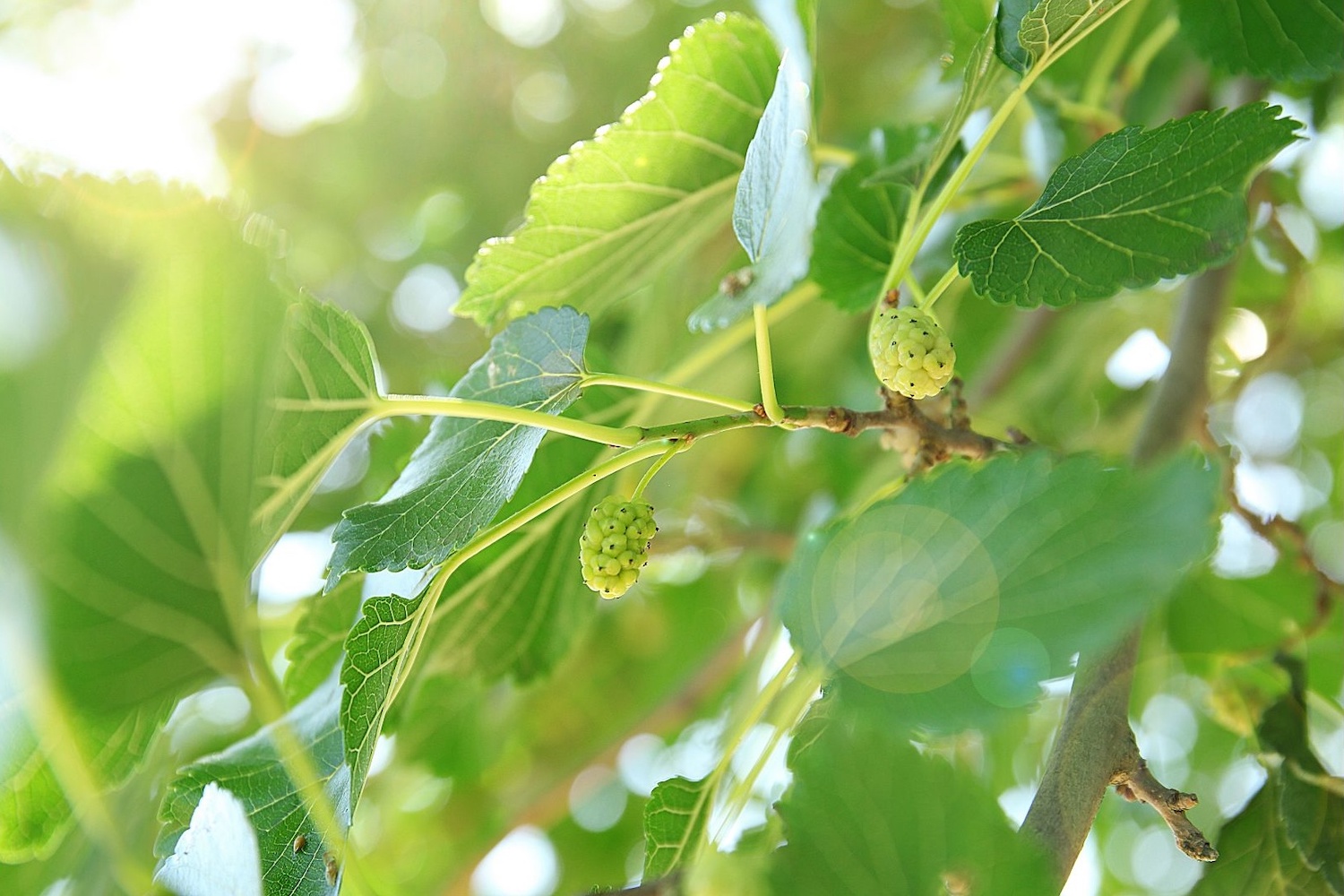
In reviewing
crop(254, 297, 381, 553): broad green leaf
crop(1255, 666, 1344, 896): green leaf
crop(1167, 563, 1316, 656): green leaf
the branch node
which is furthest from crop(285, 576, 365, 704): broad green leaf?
crop(1167, 563, 1316, 656): green leaf

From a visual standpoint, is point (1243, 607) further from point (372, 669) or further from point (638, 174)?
point (372, 669)

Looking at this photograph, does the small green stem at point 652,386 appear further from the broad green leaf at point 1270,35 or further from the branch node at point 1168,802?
the broad green leaf at point 1270,35

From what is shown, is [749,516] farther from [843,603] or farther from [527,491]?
[843,603]

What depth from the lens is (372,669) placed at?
0.50 metres

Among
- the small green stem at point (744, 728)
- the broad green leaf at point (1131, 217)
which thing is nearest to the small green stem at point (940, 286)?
the broad green leaf at point (1131, 217)

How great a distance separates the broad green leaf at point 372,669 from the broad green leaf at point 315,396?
0.07m

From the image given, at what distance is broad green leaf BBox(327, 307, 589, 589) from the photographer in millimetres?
522

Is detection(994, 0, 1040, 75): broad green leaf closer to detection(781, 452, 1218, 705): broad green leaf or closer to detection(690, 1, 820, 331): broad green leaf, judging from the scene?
detection(690, 1, 820, 331): broad green leaf

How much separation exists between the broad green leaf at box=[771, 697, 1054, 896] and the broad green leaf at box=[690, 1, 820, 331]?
23 centimetres

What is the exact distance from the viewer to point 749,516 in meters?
1.50

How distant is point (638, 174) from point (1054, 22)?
265 mm

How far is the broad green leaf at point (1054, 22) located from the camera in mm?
514

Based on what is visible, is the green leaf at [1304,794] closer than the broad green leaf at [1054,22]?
No

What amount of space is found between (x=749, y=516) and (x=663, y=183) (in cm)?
85
